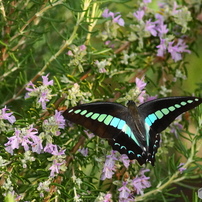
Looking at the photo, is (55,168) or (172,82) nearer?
(55,168)

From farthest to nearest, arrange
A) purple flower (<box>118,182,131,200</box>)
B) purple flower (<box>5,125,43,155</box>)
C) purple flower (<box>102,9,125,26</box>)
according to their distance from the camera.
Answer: purple flower (<box>102,9,125,26</box>) → purple flower (<box>118,182,131,200</box>) → purple flower (<box>5,125,43,155</box>)

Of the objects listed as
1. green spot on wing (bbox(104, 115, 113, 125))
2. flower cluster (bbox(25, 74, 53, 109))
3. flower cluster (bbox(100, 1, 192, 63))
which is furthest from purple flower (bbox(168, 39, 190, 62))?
flower cluster (bbox(25, 74, 53, 109))

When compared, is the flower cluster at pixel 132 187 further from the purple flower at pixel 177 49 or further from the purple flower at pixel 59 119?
the purple flower at pixel 177 49

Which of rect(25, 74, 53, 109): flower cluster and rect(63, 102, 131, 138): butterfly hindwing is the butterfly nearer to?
rect(63, 102, 131, 138): butterfly hindwing

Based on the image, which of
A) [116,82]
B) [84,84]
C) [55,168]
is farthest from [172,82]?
[55,168]

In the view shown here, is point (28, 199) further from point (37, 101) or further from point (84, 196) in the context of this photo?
point (37, 101)

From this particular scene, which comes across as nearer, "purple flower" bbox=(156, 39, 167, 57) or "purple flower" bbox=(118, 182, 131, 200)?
"purple flower" bbox=(118, 182, 131, 200)
